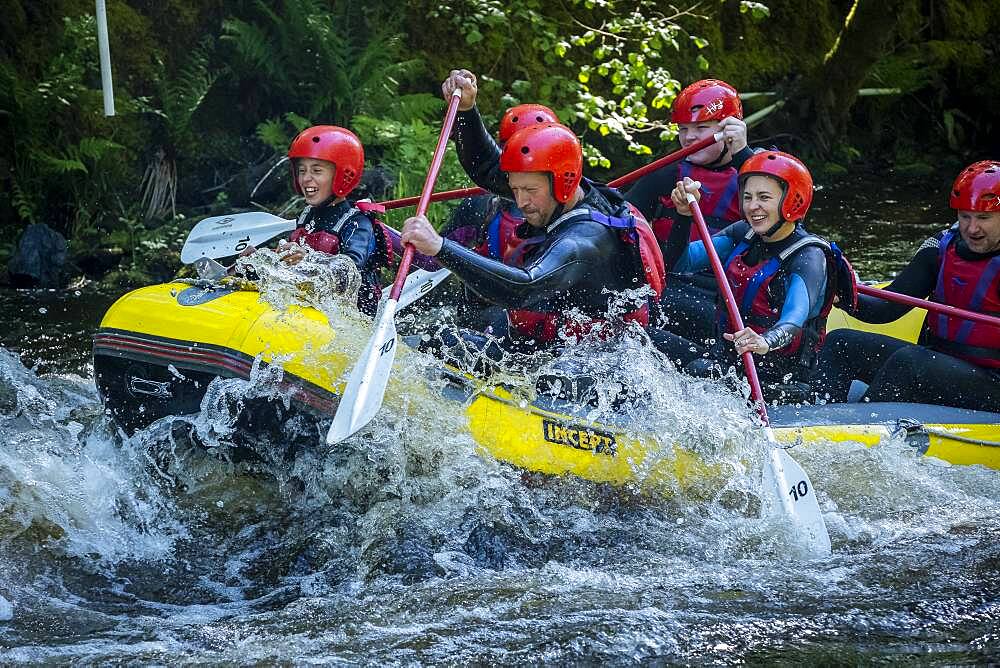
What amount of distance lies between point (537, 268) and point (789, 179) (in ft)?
4.77

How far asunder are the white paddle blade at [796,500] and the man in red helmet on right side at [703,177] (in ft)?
5.00

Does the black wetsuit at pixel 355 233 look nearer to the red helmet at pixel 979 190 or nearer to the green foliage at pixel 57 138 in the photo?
the red helmet at pixel 979 190

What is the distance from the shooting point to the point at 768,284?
552 centimetres

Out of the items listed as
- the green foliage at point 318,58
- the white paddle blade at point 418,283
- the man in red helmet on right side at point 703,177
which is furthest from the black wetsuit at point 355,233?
the green foliage at point 318,58

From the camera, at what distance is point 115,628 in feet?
13.8

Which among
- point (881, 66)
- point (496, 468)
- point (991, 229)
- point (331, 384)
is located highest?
point (881, 66)

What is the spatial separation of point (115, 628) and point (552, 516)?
183cm

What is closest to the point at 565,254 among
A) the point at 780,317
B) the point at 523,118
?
the point at 780,317

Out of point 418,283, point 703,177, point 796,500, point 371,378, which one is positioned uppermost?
point 703,177

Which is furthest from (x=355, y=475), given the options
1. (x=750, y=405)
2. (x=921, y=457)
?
(x=921, y=457)

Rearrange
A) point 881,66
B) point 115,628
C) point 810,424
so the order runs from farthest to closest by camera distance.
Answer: point 881,66 < point 810,424 < point 115,628

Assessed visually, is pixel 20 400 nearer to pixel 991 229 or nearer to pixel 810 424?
pixel 810 424

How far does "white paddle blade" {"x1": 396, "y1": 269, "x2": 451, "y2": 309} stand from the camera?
6262mm

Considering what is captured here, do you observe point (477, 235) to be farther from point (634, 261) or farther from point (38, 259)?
point (38, 259)
